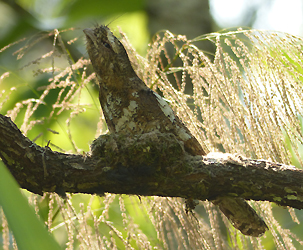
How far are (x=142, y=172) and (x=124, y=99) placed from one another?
0.45 m

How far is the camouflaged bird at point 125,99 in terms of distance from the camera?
1.22 metres

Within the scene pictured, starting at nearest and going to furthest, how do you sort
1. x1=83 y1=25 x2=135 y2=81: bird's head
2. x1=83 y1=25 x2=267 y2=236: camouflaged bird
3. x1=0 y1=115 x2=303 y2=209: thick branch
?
x1=0 y1=115 x2=303 y2=209: thick branch < x1=83 y1=25 x2=267 y2=236: camouflaged bird < x1=83 y1=25 x2=135 y2=81: bird's head

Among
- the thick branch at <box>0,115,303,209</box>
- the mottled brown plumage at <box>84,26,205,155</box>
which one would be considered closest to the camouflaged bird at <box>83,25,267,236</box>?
the mottled brown plumage at <box>84,26,205,155</box>

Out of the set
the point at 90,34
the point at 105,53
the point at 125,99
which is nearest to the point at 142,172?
the point at 125,99

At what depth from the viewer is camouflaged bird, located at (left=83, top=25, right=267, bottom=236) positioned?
4.01ft

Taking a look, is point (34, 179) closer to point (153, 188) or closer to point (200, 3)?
point (153, 188)

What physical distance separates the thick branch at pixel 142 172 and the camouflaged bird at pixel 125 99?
198 millimetres

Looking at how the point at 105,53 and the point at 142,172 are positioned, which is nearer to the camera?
the point at 142,172

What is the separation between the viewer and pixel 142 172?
0.97 metres

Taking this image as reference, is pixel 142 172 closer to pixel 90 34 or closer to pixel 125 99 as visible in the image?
pixel 125 99

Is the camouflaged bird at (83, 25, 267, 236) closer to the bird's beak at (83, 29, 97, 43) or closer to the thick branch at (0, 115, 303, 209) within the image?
the bird's beak at (83, 29, 97, 43)

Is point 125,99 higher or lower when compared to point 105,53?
lower

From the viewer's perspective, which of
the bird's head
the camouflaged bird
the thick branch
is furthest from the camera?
the bird's head

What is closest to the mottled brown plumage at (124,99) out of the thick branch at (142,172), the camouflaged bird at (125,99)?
the camouflaged bird at (125,99)
